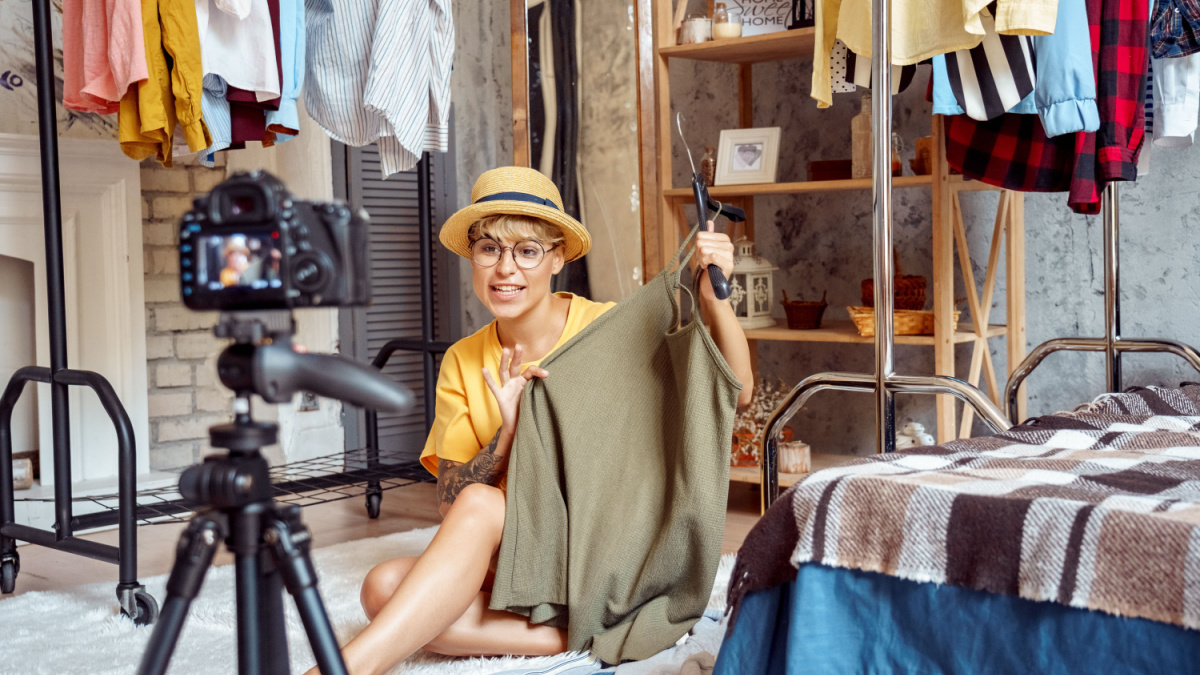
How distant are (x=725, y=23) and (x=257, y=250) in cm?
241

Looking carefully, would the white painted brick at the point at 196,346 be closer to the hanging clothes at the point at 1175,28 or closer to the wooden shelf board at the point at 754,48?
the wooden shelf board at the point at 754,48

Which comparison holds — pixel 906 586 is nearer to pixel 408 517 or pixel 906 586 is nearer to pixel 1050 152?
pixel 1050 152

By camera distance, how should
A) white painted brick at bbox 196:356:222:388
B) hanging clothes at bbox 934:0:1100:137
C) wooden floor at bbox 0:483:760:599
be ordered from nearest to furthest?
hanging clothes at bbox 934:0:1100:137, wooden floor at bbox 0:483:760:599, white painted brick at bbox 196:356:222:388

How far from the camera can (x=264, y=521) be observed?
0.76m

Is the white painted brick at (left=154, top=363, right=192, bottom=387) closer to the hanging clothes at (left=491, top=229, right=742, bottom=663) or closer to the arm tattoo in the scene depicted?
the arm tattoo

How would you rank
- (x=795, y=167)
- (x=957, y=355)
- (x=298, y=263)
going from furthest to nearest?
(x=795, y=167) → (x=957, y=355) → (x=298, y=263)

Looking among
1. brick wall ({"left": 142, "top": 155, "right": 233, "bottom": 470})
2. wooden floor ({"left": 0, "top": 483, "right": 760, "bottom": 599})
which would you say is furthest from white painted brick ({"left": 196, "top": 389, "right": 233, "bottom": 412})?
wooden floor ({"left": 0, "top": 483, "right": 760, "bottom": 599})

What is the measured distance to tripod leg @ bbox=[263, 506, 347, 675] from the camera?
0.75m

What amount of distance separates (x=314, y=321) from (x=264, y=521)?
301 centimetres

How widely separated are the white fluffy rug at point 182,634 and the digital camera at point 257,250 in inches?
42.9

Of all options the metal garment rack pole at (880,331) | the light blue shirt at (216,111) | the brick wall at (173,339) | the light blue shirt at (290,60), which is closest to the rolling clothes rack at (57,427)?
the light blue shirt at (216,111)

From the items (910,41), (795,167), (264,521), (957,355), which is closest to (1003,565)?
(264,521)

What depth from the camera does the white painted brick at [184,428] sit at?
344cm

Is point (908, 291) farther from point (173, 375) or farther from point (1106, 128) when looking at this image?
point (173, 375)
